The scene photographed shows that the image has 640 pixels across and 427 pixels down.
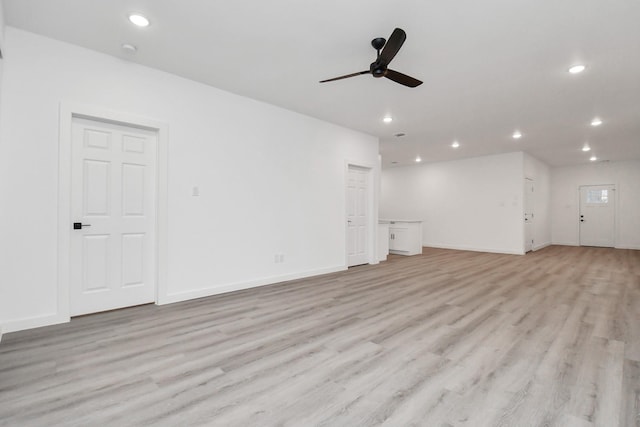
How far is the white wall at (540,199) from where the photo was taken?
877cm

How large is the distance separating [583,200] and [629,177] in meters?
1.24

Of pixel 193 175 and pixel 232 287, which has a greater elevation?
pixel 193 175

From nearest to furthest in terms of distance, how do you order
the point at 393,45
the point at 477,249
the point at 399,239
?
the point at 393,45 < the point at 399,239 < the point at 477,249

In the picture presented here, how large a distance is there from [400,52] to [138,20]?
8.08 feet

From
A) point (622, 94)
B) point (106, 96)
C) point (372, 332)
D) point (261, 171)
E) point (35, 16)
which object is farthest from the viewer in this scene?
point (261, 171)

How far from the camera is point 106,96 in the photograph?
329cm

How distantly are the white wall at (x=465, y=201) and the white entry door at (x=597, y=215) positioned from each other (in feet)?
12.5

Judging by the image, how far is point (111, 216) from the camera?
341 cm

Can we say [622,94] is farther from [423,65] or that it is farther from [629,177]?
[629,177]

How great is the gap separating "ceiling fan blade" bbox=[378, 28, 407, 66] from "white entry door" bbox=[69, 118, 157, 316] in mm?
2756

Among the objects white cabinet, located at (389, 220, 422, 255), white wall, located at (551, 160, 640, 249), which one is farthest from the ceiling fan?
white wall, located at (551, 160, 640, 249)

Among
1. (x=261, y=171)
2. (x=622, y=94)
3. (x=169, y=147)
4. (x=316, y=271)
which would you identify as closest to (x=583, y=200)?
(x=622, y=94)

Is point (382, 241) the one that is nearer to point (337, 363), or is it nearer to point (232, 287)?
point (232, 287)

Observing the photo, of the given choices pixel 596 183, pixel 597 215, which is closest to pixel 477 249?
pixel 597 215
